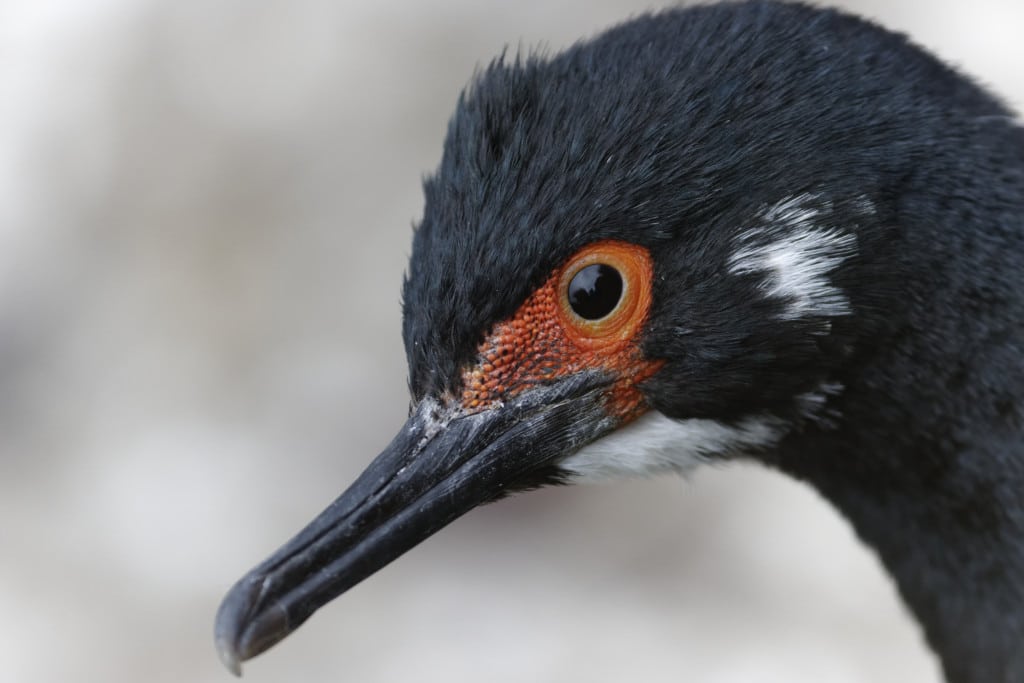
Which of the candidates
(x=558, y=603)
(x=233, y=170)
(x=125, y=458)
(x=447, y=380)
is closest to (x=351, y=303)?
(x=233, y=170)

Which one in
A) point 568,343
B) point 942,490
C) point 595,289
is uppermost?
point 595,289

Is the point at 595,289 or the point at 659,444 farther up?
the point at 595,289

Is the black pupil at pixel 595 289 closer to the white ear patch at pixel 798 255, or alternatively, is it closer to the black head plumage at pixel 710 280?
the black head plumage at pixel 710 280

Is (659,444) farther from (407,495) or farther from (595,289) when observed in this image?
(407,495)

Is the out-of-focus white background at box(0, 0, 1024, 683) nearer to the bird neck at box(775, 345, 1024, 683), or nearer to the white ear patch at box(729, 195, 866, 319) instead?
the bird neck at box(775, 345, 1024, 683)

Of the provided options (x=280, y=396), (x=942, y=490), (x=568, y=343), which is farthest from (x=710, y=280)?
(x=280, y=396)

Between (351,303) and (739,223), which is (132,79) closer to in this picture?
(351,303)

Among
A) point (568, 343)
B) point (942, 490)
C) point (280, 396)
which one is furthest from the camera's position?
point (280, 396)

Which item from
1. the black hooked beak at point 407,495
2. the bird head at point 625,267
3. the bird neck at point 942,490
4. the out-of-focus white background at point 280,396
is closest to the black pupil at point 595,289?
the bird head at point 625,267

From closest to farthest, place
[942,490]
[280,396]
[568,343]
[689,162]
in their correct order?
[689,162], [568,343], [942,490], [280,396]
